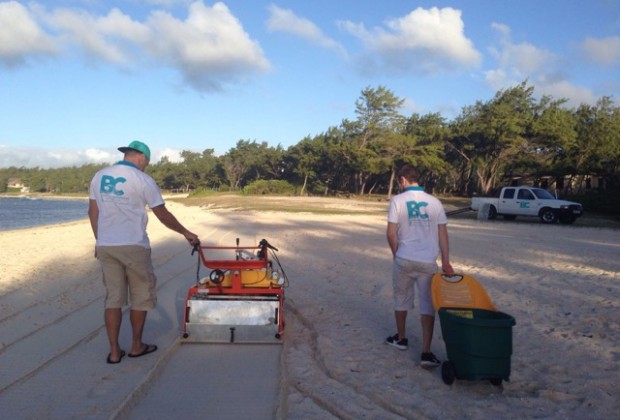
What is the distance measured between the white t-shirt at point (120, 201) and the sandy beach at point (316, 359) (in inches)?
49.6

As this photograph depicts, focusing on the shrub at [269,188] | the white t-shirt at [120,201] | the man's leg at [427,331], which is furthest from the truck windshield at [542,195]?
the shrub at [269,188]

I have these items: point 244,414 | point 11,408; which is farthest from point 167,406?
point 11,408

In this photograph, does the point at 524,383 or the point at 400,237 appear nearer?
the point at 524,383

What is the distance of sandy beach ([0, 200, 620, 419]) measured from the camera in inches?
156

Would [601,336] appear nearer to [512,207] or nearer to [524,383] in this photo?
[524,383]

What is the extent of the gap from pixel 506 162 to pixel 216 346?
48291 mm

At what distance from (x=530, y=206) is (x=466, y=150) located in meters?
29.8

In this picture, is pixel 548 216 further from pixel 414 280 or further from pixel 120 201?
pixel 120 201

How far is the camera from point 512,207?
25984 mm

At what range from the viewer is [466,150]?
53.8 metres

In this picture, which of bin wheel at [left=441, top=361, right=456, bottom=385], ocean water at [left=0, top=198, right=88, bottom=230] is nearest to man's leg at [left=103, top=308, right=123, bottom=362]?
bin wheel at [left=441, top=361, right=456, bottom=385]

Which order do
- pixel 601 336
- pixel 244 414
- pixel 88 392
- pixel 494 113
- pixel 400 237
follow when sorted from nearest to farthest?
pixel 244 414, pixel 88 392, pixel 400 237, pixel 601 336, pixel 494 113

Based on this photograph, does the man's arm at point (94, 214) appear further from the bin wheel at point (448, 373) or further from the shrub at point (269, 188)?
the shrub at point (269, 188)

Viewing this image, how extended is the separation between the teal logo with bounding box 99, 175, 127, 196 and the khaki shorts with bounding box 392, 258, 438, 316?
281 cm
